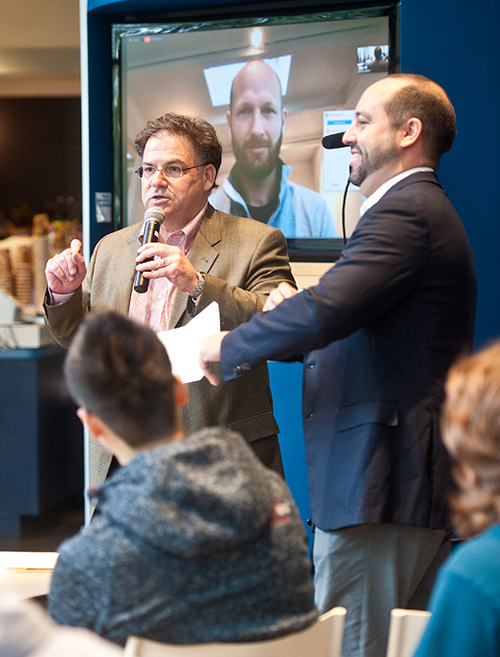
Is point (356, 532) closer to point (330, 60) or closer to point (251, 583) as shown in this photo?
point (251, 583)

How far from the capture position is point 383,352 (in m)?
1.56

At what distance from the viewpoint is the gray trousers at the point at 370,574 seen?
1.59 meters

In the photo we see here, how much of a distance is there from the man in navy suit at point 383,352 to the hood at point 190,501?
0.59 m

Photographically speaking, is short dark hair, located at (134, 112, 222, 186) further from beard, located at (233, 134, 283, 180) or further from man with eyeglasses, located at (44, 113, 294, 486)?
beard, located at (233, 134, 283, 180)

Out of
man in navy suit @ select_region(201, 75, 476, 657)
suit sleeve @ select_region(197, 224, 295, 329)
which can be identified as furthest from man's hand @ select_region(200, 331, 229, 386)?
suit sleeve @ select_region(197, 224, 295, 329)

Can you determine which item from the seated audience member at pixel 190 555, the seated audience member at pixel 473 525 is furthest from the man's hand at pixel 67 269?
the seated audience member at pixel 473 525

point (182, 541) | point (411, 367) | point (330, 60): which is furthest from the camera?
point (330, 60)

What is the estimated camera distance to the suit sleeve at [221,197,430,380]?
1.46 m

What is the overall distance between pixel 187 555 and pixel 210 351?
0.78 meters

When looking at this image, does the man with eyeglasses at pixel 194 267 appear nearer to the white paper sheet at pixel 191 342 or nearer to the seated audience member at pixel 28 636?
the white paper sheet at pixel 191 342

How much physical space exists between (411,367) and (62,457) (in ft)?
9.47

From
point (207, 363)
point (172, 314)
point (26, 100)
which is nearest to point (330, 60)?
point (172, 314)

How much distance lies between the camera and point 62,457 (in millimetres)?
3971

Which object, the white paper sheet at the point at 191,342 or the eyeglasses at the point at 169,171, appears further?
the eyeglasses at the point at 169,171
